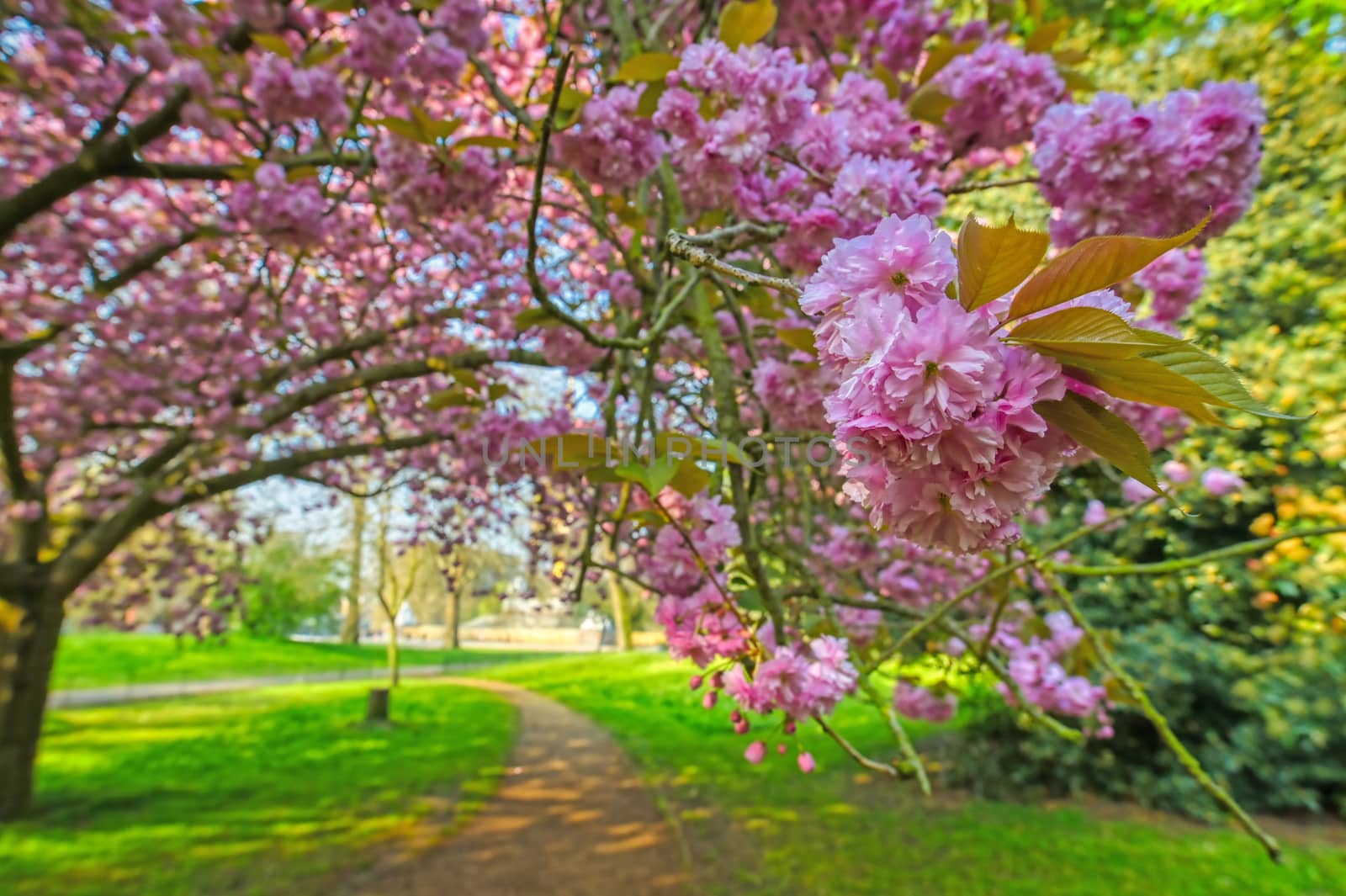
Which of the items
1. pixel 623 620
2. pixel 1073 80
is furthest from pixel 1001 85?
pixel 623 620

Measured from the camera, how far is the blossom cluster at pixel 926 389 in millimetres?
469

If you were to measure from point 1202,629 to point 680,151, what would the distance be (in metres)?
5.30

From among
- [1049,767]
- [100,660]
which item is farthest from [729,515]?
[100,660]

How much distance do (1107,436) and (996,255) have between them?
16cm

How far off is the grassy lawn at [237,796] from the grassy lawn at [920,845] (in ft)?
7.08

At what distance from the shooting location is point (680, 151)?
153cm

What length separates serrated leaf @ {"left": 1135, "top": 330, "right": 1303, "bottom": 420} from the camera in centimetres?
43

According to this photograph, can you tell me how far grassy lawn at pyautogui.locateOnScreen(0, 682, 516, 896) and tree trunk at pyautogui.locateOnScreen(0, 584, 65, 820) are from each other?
0.86 feet

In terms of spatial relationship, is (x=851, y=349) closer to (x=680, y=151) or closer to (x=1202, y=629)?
(x=680, y=151)

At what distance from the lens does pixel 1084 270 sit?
0.46m

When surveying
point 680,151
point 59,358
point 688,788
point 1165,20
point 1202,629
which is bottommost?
point 688,788

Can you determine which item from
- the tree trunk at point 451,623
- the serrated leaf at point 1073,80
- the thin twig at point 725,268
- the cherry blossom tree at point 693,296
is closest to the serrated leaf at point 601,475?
the cherry blossom tree at point 693,296

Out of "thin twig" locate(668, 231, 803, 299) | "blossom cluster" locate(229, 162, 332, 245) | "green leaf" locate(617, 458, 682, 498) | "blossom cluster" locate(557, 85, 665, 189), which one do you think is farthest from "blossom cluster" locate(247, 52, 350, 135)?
"thin twig" locate(668, 231, 803, 299)

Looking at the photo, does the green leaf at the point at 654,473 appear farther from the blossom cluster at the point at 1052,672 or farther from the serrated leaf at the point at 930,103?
the blossom cluster at the point at 1052,672
